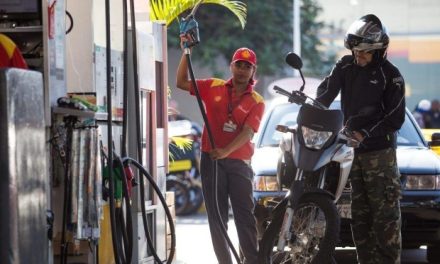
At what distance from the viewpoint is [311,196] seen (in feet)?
24.4

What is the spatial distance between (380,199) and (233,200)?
1119 mm

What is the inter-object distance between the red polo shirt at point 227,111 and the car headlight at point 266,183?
1.36 m

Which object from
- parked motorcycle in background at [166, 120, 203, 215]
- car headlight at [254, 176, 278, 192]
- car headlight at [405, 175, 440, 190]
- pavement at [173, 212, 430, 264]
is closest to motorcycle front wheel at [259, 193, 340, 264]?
car headlight at [254, 176, 278, 192]

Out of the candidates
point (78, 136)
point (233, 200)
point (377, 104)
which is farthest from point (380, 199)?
point (78, 136)

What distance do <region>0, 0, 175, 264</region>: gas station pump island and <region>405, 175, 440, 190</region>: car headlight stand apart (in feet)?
7.18

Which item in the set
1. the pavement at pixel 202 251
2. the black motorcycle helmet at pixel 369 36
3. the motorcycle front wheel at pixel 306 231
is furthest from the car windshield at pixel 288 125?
the motorcycle front wheel at pixel 306 231

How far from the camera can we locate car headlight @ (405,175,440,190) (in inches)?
Answer: 378

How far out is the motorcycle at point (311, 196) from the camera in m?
7.42

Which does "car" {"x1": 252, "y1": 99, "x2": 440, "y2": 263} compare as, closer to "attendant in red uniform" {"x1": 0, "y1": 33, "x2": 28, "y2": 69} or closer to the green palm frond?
the green palm frond

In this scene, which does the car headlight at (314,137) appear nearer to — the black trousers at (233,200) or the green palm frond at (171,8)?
the black trousers at (233,200)

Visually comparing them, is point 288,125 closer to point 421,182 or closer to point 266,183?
point 266,183

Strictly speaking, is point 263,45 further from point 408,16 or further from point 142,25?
point 142,25

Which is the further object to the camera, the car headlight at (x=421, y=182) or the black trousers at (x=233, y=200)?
the car headlight at (x=421, y=182)

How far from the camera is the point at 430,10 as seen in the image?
1299 inches
